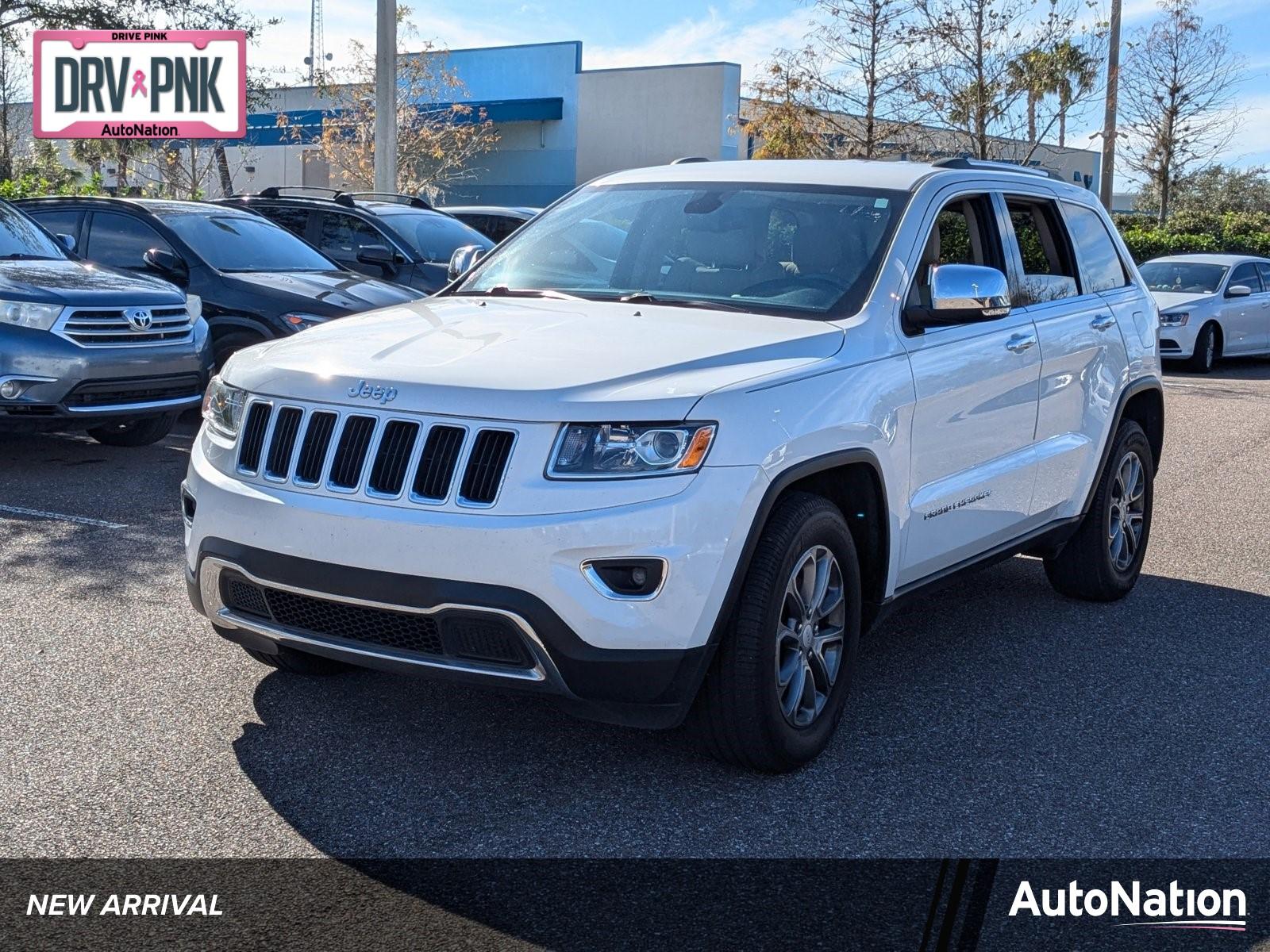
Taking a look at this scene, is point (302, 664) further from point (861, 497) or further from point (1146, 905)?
point (1146, 905)

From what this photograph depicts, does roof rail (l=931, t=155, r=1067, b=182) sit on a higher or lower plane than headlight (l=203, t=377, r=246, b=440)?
higher

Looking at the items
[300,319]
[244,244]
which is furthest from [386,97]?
[300,319]

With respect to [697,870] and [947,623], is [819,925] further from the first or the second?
[947,623]

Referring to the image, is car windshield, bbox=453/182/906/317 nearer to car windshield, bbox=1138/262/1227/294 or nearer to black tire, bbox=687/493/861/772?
black tire, bbox=687/493/861/772

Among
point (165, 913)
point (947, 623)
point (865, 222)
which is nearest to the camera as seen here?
point (165, 913)

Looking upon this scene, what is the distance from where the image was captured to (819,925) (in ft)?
11.5

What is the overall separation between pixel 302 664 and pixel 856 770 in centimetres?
193

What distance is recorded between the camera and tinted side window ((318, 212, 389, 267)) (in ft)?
46.7

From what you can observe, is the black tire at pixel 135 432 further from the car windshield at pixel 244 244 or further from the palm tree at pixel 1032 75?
the palm tree at pixel 1032 75

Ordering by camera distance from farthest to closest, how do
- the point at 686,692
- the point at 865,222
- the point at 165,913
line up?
the point at 865,222 → the point at 686,692 → the point at 165,913

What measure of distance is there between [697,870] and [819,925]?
40cm

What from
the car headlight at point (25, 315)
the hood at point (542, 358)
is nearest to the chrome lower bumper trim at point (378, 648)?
the hood at point (542, 358)

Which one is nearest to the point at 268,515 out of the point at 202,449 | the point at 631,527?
the point at 202,449

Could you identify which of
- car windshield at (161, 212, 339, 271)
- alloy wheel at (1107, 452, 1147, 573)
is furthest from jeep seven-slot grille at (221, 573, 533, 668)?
car windshield at (161, 212, 339, 271)
